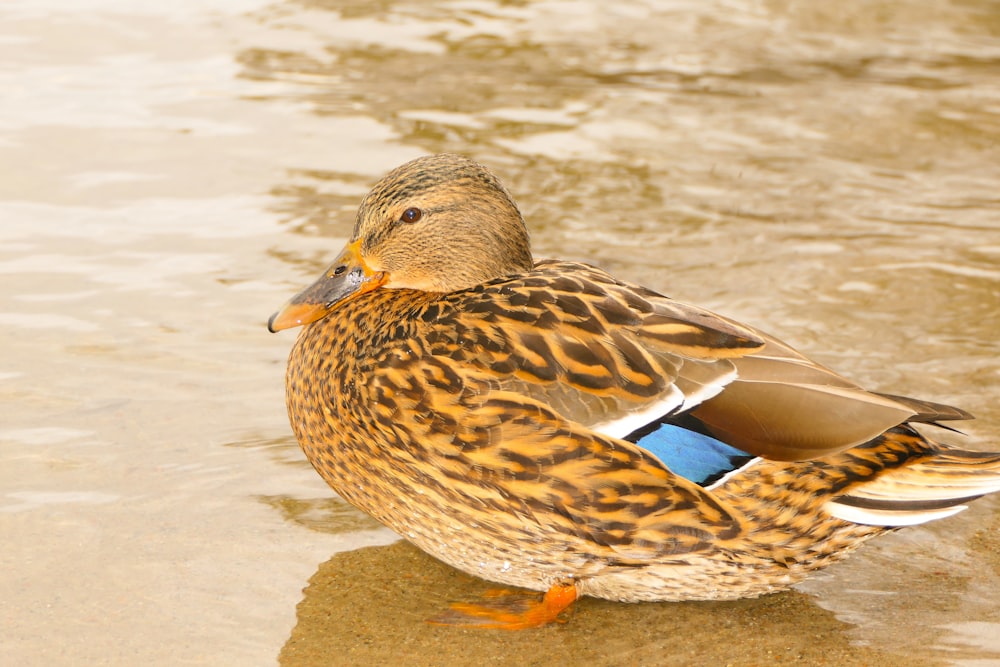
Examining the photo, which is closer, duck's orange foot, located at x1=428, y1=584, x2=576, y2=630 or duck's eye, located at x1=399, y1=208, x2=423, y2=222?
duck's orange foot, located at x1=428, y1=584, x2=576, y2=630

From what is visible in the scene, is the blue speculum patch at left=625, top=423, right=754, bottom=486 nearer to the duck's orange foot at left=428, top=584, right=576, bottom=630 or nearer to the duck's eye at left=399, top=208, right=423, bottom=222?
the duck's orange foot at left=428, top=584, right=576, bottom=630

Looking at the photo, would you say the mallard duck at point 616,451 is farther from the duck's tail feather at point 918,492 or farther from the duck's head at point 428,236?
the duck's head at point 428,236

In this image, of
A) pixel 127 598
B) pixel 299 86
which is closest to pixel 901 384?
pixel 127 598

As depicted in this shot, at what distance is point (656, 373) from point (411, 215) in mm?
1116

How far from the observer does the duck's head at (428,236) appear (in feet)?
14.9

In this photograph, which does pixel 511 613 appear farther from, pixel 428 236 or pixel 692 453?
pixel 428 236

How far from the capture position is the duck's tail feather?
→ 3.86m

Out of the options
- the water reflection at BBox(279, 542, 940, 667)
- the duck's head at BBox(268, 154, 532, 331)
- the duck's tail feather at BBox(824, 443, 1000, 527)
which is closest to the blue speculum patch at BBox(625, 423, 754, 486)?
the duck's tail feather at BBox(824, 443, 1000, 527)

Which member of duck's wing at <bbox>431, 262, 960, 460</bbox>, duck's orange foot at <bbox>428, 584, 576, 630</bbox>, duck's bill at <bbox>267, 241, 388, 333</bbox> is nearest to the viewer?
duck's wing at <bbox>431, 262, 960, 460</bbox>

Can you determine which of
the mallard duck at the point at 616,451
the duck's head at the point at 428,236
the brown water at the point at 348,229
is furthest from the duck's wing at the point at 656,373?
the brown water at the point at 348,229

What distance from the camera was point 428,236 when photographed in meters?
4.54

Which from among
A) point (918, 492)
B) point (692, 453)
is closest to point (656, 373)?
point (692, 453)

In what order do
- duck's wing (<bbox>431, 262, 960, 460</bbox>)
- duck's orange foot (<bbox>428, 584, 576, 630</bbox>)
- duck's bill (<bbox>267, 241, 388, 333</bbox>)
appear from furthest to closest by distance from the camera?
duck's bill (<bbox>267, 241, 388, 333</bbox>) < duck's orange foot (<bbox>428, 584, 576, 630</bbox>) < duck's wing (<bbox>431, 262, 960, 460</bbox>)

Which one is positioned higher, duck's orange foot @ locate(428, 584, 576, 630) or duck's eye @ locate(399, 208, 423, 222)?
duck's eye @ locate(399, 208, 423, 222)
